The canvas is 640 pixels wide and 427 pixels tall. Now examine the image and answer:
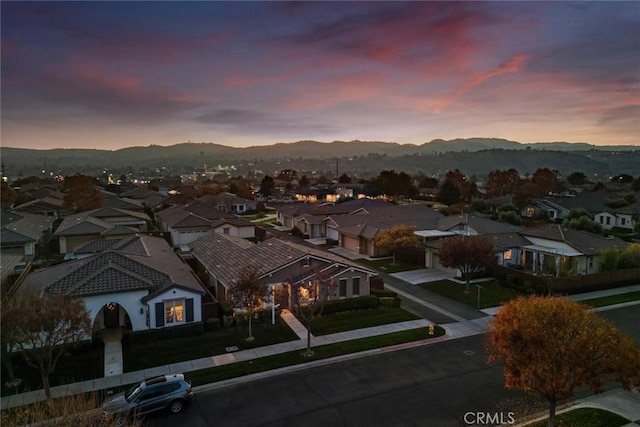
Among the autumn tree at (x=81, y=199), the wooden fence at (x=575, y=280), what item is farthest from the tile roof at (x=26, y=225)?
the wooden fence at (x=575, y=280)

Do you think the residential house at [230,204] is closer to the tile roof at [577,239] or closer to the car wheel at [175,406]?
the tile roof at [577,239]

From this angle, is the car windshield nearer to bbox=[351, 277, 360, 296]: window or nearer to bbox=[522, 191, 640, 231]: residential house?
bbox=[351, 277, 360, 296]: window

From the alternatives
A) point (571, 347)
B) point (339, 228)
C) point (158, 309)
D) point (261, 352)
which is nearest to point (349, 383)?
point (261, 352)

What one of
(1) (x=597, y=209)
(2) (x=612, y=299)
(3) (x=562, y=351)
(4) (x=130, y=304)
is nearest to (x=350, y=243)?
(2) (x=612, y=299)

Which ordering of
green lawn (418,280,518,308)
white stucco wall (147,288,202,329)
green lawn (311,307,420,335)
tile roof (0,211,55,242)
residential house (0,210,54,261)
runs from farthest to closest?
1. tile roof (0,211,55,242)
2. residential house (0,210,54,261)
3. green lawn (418,280,518,308)
4. green lawn (311,307,420,335)
5. white stucco wall (147,288,202,329)

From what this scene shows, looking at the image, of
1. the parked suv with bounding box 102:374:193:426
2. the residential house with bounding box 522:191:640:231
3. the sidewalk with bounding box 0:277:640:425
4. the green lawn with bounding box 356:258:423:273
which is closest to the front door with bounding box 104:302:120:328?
the sidewalk with bounding box 0:277:640:425

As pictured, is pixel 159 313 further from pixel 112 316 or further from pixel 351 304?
pixel 351 304

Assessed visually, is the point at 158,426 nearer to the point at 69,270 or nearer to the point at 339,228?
the point at 69,270
